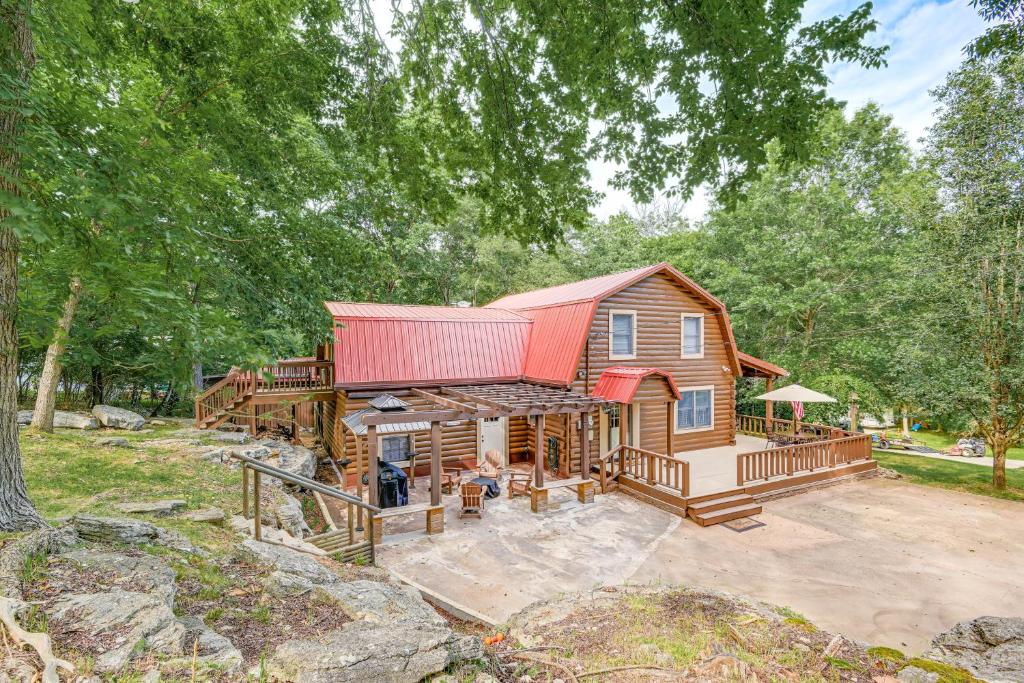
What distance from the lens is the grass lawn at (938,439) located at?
1824 centimetres

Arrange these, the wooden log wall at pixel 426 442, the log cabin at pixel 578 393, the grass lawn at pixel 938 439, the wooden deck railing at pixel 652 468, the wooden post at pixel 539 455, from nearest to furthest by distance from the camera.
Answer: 1. the wooden post at pixel 539 455
2. the wooden deck railing at pixel 652 468
3. the log cabin at pixel 578 393
4. the wooden log wall at pixel 426 442
5. the grass lawn at pixel 938 439

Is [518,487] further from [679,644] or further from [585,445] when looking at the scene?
[679,644]

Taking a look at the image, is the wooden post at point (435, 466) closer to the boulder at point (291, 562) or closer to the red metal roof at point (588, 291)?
the boulder at point (291, 562)

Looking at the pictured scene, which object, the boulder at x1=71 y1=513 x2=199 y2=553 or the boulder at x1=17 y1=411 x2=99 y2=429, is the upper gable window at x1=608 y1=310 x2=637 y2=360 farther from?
the boulder at x1=17 y1=411 x2=99 y2=429

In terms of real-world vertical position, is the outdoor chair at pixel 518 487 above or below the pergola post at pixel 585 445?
below

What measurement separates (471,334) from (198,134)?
8013 millimetres

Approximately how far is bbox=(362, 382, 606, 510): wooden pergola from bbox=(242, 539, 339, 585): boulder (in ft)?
8.33

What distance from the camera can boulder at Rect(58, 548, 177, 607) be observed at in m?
3.18

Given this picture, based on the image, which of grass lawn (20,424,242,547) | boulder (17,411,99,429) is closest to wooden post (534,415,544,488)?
grass lawn (20,424,242,547)

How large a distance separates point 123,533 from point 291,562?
1590 millimetres

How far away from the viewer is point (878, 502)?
988 centimetres

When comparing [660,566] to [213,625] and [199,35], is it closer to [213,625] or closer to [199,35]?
[213,625]

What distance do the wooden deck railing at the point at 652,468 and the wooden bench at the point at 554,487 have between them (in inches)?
36.7

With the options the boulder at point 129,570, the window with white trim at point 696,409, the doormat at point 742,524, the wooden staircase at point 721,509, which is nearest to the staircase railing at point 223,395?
the boulder at point 129,570
